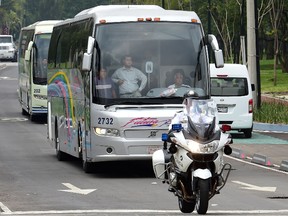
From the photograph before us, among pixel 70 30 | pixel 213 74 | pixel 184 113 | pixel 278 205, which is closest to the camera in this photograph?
pixel 184 113

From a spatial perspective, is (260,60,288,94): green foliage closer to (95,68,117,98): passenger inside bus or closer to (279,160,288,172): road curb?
(279,160,288,172): road curb

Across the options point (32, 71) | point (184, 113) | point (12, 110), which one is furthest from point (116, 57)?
point (12, 110)

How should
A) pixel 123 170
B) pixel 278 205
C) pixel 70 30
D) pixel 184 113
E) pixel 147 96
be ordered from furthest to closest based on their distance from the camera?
pixel 70 30, pixel 123 170, pixel 147 96, pixel 278 205, pixel 184 113

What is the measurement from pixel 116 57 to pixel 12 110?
2721 centimetres

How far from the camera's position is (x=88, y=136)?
22.2 m

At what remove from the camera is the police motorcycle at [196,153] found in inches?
584

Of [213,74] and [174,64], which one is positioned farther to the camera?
[213,74]

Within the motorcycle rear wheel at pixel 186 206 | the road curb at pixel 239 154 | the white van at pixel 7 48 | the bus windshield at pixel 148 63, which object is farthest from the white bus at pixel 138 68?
the white van at pixel 7 48

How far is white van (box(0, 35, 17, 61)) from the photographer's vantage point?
106 m

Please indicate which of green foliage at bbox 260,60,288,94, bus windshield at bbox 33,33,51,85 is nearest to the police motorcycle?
bus windshield at bbox 33,33,51,85

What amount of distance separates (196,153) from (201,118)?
47 cm

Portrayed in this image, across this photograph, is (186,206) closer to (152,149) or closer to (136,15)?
(152,149)

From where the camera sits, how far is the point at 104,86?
71.4 feet

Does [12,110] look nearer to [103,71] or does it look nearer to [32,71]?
[32,71]
